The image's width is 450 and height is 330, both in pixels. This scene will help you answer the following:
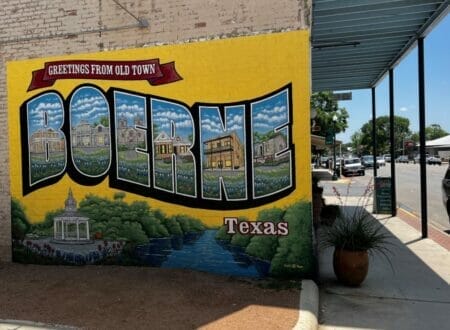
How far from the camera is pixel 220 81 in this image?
6.71 meters

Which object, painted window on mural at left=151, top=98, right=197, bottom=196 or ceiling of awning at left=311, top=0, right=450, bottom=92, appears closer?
painted window on mural at left=151, top=98, right=197, bottom=196

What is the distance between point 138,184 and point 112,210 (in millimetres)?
663

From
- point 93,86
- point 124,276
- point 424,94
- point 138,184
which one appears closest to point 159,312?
point 124,276

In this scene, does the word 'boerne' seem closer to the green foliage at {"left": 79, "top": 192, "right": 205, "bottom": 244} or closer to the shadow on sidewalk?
the green foliage at {"left": 79, "top": 192, "right": 205, "bottom": 244}

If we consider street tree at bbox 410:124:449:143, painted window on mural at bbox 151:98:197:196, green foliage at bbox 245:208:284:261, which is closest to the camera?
green foliage at bbox 245:208:284:261

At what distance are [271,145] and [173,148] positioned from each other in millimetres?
1590

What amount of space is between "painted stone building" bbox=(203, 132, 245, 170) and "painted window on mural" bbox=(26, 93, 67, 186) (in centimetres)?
262

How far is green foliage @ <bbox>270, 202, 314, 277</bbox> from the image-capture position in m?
6.41

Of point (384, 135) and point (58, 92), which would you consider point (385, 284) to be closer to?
point (58, 92)

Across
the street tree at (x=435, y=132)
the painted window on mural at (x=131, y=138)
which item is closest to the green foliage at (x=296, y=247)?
the painted window on mural at (x=131, y=138)

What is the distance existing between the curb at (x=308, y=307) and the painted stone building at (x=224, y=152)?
6.68 feet

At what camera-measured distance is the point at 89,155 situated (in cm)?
743

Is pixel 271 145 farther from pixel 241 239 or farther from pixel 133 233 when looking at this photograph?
pixel 133 233

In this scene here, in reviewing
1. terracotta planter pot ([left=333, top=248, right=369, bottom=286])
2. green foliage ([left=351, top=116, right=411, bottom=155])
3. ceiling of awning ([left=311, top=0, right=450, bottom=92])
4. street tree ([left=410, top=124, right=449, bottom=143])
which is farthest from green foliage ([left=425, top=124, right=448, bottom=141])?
terracotta planter pot ([left=333, top=248, right=369, bottom=286])
